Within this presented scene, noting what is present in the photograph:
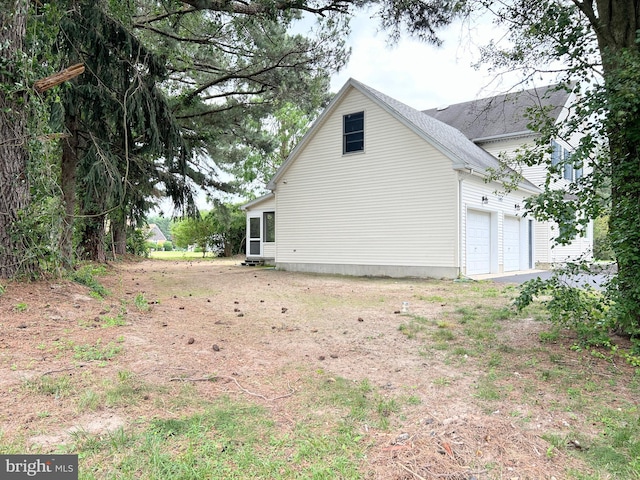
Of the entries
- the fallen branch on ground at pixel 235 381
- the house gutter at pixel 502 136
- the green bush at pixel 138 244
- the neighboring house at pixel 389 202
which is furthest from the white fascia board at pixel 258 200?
the fallen branch on ground at pixel 235 381

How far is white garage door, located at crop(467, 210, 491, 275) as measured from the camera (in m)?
12.2

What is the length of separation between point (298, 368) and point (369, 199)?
10.00 metres

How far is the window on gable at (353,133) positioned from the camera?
1339cm

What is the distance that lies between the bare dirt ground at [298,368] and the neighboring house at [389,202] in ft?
18.3

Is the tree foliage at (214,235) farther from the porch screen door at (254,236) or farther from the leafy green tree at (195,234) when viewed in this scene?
the porch screen door at (254,236)

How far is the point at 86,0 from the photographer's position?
6.89m

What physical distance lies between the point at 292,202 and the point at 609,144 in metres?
11.7

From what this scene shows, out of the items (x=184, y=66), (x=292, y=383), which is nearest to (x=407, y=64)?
(x=292, y=383)

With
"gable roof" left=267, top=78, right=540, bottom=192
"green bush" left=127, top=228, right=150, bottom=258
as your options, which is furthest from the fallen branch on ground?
"green bush" left=127, top=228, right=150, bottom=258

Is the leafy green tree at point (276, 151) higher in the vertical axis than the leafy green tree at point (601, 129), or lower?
higher

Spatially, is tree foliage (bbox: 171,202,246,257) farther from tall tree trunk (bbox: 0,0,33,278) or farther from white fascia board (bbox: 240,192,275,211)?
tall tree trunk (bbox: 0,0,33,278)

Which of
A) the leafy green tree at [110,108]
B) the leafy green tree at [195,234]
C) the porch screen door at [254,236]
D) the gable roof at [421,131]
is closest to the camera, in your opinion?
the leafy green tree at [110,108]

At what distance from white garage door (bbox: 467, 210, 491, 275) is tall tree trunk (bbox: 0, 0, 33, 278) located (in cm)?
1084

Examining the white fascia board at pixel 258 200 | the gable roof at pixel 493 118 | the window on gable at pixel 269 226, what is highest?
the gable roof at pixel 493 118
